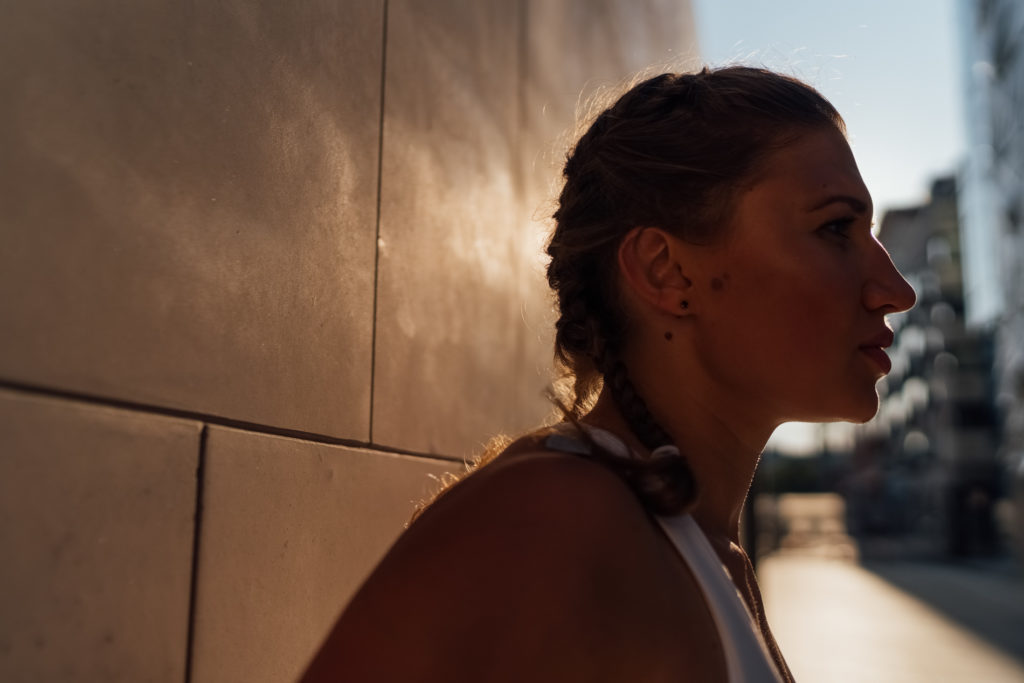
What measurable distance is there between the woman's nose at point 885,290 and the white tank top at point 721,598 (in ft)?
1.73

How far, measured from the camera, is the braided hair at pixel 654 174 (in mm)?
1698

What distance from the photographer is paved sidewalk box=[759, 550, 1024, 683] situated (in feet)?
39.6

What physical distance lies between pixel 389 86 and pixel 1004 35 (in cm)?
4203

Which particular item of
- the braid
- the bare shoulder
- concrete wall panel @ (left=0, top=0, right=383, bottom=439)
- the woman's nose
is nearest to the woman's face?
the woman's nose

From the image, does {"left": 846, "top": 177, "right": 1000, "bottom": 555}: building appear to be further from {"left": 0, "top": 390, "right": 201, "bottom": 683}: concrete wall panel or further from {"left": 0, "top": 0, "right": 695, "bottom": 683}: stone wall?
{"left": 0, "top": 390, "right": 201, "bottom": 683}: concrete wall panel

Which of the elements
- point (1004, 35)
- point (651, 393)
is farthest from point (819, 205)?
point (1004, 35)

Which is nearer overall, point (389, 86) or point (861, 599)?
point (389, 86)

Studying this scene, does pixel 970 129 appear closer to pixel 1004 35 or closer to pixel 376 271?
pixel 1004 35

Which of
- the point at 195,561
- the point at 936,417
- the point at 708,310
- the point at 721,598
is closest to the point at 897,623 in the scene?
the point at 708,310

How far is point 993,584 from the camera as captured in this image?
30.7 m

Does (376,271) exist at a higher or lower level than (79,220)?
higher

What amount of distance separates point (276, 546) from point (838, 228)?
1.05 m

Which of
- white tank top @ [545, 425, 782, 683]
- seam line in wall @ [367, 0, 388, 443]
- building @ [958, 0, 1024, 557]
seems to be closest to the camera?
white tank top @ [545, 425, 782, 683]

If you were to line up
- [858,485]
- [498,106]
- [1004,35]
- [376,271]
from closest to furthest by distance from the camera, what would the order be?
[376,271] → [498,106] → [1004,35] → [858,485]
